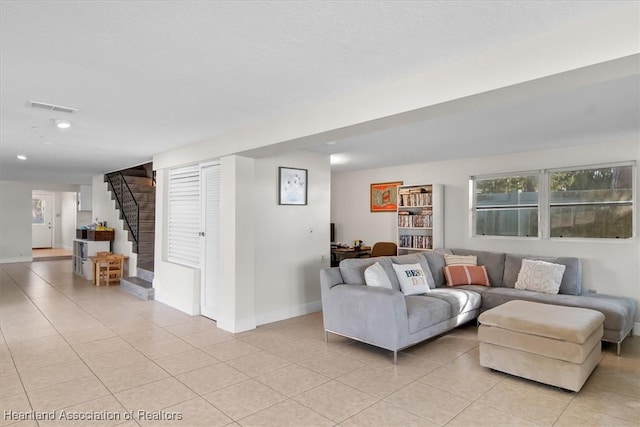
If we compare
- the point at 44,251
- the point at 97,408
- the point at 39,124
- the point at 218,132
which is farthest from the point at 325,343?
the point at 44,251

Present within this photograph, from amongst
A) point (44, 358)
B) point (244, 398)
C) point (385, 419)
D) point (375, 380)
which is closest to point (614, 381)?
point (375, 380)

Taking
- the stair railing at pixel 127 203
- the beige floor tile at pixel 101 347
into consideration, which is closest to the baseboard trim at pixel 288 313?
the beige floor tile at pixel 101 347

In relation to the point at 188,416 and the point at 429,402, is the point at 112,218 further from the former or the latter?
the point at 429,402

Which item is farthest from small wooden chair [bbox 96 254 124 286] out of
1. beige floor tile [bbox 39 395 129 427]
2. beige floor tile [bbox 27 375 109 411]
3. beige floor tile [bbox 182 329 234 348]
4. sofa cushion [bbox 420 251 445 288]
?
sofa cushion [bbox 420 251 445 288]

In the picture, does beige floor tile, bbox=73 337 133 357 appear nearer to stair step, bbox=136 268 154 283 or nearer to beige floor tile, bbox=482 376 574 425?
stair step, bbox=136 268 154 283

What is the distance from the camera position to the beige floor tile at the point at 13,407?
8.28 feet

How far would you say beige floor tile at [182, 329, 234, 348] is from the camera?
408 cm

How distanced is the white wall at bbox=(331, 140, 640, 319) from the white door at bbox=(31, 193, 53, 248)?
37.8 ft

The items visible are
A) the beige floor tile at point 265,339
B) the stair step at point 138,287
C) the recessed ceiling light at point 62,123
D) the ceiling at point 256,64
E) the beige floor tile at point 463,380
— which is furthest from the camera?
the stair step at point 138,287

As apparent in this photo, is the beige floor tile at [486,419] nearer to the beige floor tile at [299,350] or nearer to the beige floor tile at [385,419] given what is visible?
the beige floor tile at [385,419]

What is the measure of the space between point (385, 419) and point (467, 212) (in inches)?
170

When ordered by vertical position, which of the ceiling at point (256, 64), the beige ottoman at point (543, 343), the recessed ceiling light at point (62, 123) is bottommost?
the beige ottoman at point (543, 343)

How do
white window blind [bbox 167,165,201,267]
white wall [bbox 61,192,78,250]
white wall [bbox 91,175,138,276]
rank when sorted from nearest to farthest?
white window blind [bbox 167,165,201,267] < white wall [bbox 91,175,138,276] < white wall [bbox 61,192,78,250]

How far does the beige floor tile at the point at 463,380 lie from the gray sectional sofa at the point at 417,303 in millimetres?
426
